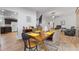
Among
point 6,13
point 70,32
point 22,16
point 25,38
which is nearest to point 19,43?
point 25,38

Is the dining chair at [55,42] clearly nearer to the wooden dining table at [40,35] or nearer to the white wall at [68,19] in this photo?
the wooden dining table at [40,35]

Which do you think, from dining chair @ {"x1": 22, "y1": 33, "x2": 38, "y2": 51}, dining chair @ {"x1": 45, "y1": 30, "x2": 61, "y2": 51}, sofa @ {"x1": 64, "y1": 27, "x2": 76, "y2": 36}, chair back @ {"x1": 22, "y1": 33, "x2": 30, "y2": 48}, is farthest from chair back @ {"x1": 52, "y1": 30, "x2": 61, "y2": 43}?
chair back @ {"x1": 22, "y1": 33, "x2": 30, "y2": 48}

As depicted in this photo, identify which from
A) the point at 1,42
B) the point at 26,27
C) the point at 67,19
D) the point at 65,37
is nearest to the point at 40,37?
the point at 26,27

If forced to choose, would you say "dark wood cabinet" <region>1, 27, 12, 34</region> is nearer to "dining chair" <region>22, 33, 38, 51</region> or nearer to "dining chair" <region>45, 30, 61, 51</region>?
"dining chair" <region>22, 33, 38, 51</region>

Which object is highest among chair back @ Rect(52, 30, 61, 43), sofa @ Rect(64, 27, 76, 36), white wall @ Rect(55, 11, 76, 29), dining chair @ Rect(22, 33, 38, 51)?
white wall @ Rect(55, 11, 76, 29)

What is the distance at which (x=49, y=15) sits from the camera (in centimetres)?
241

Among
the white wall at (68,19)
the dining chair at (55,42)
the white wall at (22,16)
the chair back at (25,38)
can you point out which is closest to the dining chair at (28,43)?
the chair back at (25,38)

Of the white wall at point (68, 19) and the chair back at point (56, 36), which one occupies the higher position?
the white wall at point (68, 19)

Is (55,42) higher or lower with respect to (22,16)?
lower

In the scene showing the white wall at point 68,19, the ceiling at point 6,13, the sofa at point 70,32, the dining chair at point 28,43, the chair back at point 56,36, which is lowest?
the dining chair at point 28,43

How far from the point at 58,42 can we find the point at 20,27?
815mm

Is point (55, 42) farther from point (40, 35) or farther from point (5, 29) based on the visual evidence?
point (5, 29)
